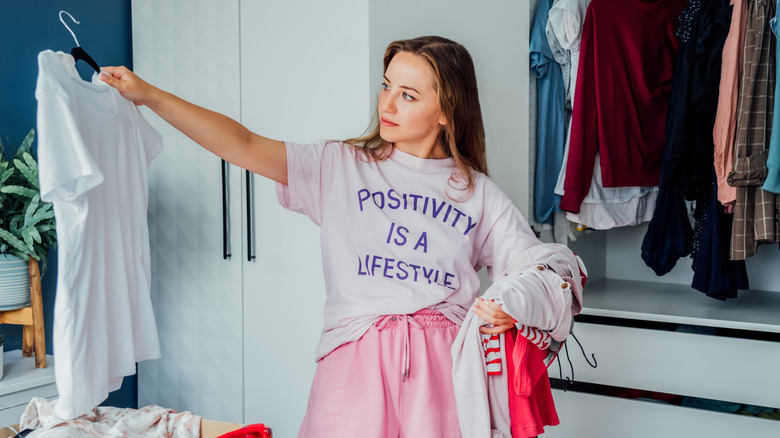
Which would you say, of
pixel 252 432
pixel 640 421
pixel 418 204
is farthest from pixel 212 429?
pixel 640 421

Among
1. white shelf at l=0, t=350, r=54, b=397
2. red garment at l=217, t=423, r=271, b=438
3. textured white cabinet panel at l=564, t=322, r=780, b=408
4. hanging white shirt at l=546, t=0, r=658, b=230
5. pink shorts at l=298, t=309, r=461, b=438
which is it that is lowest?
textured white cabinet panel at l=564, t=322, r=780, b=408

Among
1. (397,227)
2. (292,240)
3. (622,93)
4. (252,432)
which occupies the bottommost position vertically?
(252,432)

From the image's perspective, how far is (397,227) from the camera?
140 centimetres

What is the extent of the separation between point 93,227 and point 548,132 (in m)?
1.74

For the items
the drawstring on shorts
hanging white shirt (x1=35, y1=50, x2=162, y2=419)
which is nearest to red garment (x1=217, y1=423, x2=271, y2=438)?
hanging white shirt (x1=35, y1=50, x2=162, y2=419)

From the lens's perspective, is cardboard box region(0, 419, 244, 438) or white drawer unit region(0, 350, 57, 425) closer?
cardboard box region(0, 419, 244, 438)

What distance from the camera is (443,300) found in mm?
1387

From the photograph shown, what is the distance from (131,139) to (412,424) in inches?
31.1

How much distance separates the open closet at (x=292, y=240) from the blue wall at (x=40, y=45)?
7 cm

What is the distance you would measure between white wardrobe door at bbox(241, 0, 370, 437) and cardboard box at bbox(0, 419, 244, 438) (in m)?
0.49

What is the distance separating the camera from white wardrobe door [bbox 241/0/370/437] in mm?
1865

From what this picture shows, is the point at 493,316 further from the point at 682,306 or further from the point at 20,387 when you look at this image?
the point at 682,306

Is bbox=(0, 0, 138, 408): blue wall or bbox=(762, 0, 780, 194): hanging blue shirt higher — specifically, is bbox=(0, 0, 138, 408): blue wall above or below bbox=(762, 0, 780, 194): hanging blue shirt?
above

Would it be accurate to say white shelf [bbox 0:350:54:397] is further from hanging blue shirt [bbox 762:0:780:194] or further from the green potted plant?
hanging blue shirt [bbox 762:0:780:194]
